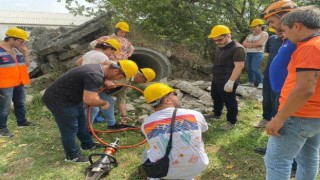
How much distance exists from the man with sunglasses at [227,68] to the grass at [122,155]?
1.57ft

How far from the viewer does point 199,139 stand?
2.79 metres

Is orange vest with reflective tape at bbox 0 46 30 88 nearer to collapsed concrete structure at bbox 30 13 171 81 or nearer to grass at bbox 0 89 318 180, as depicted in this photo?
grass at bbox 0 89 318 180

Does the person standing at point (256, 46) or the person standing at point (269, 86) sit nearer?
the person standing at point (269, 86)

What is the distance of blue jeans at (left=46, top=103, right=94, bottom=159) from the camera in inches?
152

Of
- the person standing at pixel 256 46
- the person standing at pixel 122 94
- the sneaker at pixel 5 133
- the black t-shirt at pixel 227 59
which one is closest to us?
the black t-shirt at pixel 227 59

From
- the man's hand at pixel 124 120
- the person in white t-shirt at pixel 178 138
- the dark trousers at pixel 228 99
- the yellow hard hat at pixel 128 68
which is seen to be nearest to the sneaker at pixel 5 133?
the man's hand at pixel 124 120

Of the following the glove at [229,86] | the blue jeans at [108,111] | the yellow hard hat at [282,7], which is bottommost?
the blue jeans at [108,111]

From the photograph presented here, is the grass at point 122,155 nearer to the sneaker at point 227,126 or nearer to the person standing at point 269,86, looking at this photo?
the sneaker at point 227,126

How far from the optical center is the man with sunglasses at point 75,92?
3.58 m

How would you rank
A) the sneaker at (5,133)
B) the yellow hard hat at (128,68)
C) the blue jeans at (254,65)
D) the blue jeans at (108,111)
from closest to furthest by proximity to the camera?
the yellow hard hat at (128,68) < the blue jeans at (108,111) < the sneaker at (5,133) < the blue jeans at (254,65)

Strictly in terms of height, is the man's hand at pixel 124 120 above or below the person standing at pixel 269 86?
below

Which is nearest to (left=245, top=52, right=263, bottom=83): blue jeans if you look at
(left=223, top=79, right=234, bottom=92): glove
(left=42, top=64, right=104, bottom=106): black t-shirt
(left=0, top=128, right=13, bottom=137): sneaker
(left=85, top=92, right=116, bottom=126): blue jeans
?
(left=223, top=79, right=234, bottom=92): glove

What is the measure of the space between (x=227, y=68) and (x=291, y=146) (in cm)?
280

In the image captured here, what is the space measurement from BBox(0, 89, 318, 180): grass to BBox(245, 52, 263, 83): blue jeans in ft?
6.47
